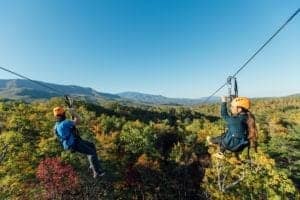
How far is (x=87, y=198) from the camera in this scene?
171 ft

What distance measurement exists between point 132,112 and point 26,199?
98623 mm

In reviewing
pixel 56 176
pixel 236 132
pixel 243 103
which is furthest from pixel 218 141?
pixel 56 176

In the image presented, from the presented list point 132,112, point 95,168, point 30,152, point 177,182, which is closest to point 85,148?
point 95,168

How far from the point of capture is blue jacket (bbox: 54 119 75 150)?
12162 mm

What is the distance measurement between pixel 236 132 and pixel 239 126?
0.21 m

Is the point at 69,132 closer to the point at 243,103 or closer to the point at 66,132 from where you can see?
the point at 66,132

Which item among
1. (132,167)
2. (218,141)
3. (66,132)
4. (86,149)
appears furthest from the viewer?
(132,167)

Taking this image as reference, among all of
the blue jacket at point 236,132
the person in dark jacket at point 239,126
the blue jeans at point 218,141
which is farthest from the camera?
the blue jeans at point 218,141

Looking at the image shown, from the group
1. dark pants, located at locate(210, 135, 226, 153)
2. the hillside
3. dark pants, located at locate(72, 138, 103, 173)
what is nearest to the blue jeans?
dark pants, located at locate(210, 135, 226, 153)

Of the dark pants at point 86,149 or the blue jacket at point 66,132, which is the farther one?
the dark pants at point 86,149

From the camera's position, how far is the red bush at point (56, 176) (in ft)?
153

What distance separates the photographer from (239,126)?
36.6ft

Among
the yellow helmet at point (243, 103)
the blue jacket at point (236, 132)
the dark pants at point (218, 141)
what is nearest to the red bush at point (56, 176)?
the dark pants at point (218, 141)

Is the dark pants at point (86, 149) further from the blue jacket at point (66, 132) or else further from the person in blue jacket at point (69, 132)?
the blue jacket at point (66, 132)
